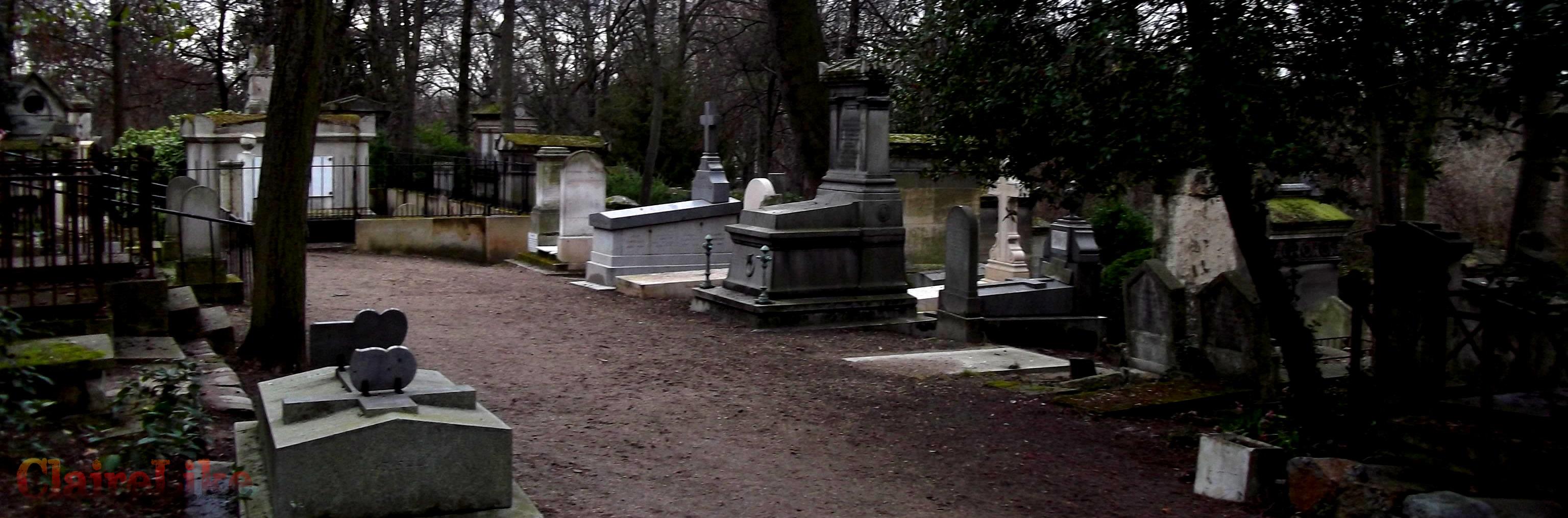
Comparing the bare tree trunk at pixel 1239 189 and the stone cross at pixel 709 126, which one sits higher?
the stone cross at pixel 709 126

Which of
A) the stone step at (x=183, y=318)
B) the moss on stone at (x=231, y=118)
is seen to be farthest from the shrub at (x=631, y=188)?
the stone step at (x=183, y=318)

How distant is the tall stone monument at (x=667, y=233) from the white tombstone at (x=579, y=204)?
2.58 ft

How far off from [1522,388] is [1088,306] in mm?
6816

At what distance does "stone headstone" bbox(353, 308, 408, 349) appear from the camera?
5.94m

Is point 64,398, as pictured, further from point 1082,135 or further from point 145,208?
point 1082,135

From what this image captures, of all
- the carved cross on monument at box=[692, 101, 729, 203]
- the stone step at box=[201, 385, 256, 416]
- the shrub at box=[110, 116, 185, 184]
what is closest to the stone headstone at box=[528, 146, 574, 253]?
the carved cross on monument at box=[692, 101, 729, 203]

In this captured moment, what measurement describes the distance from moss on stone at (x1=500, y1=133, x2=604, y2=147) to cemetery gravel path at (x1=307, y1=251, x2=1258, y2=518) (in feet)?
27.6

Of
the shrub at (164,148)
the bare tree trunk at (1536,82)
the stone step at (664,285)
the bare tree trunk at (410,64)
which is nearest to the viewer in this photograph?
the bare tree trunk at (1536,82)

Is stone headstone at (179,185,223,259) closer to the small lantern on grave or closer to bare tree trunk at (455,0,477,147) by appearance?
the small lantern on grave

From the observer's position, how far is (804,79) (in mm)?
15344

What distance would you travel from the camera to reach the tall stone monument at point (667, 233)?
15312 millimetres

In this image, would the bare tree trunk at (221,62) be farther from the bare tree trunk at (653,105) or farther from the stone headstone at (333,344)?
the stone headstone at (333,344)

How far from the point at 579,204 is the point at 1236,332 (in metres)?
11.1

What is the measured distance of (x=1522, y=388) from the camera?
612 centimetres
